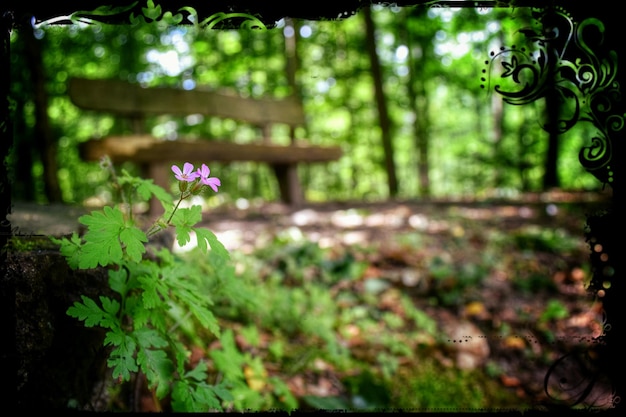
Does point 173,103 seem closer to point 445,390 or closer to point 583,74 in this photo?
point 445,390

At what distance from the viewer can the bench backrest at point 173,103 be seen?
507 cm

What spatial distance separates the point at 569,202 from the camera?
577 centimetres

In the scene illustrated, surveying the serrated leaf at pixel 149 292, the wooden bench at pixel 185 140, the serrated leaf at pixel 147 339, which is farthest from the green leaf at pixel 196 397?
the wooden bench at pixel 185 140

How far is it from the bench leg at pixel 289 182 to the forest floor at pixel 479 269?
0.83 metres

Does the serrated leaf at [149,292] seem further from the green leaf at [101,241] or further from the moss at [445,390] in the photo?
the moss at [445,390]

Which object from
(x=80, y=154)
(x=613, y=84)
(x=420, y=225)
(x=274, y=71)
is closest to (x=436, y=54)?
(x=274, y=71)

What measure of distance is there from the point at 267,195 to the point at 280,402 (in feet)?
43.8

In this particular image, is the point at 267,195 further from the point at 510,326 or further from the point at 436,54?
the point at 510,326

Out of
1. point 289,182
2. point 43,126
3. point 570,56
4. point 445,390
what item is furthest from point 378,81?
point 570,56

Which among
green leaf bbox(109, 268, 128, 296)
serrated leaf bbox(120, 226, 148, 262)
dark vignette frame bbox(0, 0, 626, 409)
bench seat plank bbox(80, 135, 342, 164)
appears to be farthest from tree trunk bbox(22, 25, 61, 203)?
serrated leaf bbox(120, 226, 148, 262)

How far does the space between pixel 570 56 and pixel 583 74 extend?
0.28ft

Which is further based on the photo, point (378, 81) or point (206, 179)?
point (378, 81)

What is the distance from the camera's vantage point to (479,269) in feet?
12.6

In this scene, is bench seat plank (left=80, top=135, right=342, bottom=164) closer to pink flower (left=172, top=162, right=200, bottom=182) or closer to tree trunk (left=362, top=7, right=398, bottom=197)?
tree trunk (left=362, top=7, right=398, bottom=197)
